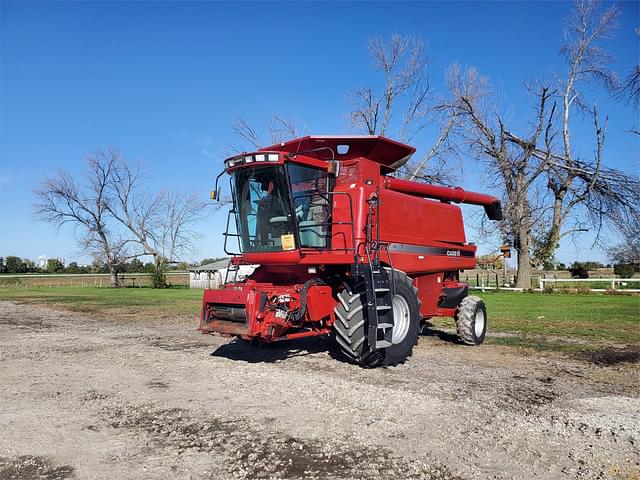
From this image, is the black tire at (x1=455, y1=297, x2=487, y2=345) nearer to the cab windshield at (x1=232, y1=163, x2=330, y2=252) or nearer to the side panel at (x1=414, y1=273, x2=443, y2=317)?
the side panel at (x1=414, y1=273, x2=443, y2=317)

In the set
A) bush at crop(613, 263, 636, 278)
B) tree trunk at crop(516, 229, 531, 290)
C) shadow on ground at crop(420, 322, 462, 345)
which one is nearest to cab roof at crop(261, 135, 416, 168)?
shadow on ground at crop(420, 322, 462, 345)

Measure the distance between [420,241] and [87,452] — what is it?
696 centimetres

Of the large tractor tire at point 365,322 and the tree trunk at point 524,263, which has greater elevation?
the tree trunk at point 524,263

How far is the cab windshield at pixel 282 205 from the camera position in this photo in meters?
8.10

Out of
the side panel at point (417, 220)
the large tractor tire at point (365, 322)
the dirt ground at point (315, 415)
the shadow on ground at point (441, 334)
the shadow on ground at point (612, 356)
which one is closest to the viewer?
the dirt ground at point (315, 415)

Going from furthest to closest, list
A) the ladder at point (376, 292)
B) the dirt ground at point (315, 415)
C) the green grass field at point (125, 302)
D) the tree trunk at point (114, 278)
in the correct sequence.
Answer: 1. the tree trunk at point (114, 278)
2. the green grass field at point (125, 302)
3. the ladder at point (376, 292)
4. the dirt ground at point (315, 415)

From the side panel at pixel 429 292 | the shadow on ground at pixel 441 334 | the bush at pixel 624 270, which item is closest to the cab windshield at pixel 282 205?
the side panel at pixel 429 292

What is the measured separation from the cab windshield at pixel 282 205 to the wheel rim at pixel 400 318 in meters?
1.60

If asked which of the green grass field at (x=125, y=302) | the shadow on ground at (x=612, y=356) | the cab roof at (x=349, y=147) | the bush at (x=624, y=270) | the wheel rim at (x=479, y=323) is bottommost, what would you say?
the shadow on ground at (x=612, y=356)

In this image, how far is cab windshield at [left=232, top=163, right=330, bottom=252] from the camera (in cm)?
810

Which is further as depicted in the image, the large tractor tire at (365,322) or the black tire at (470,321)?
the black tire at (470,321)

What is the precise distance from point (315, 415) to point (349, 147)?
4964 mm

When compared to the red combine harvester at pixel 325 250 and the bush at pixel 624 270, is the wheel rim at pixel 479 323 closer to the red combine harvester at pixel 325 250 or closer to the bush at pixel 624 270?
the red combine harvester at pixel 325 250

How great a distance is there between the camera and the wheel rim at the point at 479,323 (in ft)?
34.5
